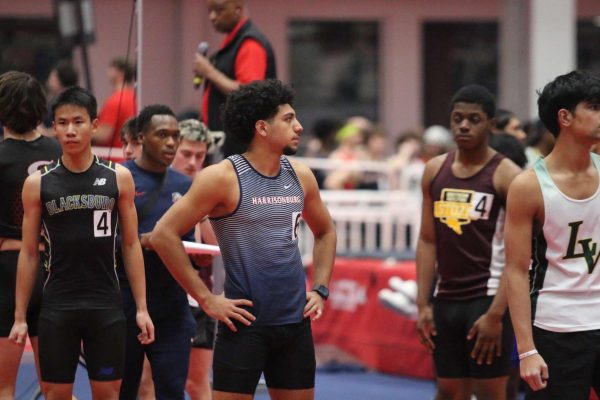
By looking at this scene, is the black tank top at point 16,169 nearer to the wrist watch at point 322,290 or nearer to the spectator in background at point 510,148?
the wrist watch at point 322,290

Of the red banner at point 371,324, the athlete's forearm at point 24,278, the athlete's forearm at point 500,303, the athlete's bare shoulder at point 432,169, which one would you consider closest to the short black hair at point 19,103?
the athlete's forearm at point 24,278

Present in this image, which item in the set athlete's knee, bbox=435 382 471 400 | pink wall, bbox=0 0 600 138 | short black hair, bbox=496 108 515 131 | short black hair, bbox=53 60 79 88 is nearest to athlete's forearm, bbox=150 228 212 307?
athlete's knee, bbox=435 382 471 400

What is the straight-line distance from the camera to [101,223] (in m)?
5.90

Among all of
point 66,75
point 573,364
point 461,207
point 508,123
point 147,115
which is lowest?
point 573,364

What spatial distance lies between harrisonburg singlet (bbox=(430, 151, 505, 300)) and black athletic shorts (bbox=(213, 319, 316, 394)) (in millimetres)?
1473

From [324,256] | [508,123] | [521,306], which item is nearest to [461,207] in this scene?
[324,256]

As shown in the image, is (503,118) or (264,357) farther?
(503,118)

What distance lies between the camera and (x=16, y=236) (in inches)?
257

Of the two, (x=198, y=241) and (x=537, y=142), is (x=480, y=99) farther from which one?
(x=537, y=142)

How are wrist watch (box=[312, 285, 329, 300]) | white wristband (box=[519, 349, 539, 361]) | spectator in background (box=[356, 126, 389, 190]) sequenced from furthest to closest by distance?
spectator in background (box=[356, 126, 389, 190])
wrist watch (box=[312, 285, 329, 300])
white wristband (box=[519, 349, 539, 361])

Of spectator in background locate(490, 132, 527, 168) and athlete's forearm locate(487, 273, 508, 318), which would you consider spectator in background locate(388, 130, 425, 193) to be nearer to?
spectator in background locate(490, 132, 527, 168)

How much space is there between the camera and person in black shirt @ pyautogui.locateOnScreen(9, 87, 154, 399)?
5.86 meters

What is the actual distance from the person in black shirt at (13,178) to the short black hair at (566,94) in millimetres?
2512

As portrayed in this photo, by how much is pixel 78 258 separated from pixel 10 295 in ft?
2.57
